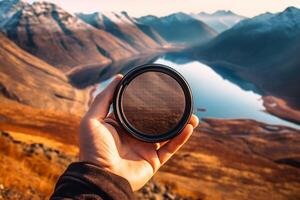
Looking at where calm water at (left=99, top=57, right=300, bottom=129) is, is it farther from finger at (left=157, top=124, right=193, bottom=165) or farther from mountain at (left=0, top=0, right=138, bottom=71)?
finger at (left=157, top=124, right=193, bottom=165)

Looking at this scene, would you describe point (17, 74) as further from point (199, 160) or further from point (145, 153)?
point (145, 153)

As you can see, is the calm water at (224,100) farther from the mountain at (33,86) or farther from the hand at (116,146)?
the hand at (116,146)

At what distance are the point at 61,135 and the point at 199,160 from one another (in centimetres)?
2146

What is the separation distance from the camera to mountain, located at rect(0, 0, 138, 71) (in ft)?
543

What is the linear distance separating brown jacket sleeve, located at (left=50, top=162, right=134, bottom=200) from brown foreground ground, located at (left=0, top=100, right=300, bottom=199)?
955 cm

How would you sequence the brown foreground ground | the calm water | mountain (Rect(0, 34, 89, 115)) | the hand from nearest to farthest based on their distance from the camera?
the hand → the brown foreground ground → mountain (Rect(0, 34, 89, 115)) → the calm water

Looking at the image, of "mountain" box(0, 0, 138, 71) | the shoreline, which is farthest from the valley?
"mountain" box(0, 0, 138, 71)

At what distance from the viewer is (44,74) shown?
397 ft

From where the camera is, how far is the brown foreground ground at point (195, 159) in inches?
631

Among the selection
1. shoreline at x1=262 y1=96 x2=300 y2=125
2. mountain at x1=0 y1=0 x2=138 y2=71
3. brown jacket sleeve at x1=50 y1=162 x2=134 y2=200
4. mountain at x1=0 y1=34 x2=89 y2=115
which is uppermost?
brown jacket sleeve at x1=50 y1=162 x2=134 y2=200

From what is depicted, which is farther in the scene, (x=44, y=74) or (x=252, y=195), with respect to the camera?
(x=44, y=74)

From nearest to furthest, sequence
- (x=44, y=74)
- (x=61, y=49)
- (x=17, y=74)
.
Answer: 1. (x=17, y=74)
2. (x=44, y=74)
3. (x=61, y=49)

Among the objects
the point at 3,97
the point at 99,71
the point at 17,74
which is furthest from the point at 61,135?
the point at 99,71

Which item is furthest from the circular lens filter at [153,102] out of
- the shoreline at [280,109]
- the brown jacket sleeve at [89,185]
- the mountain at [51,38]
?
the mountain at [51,38]
